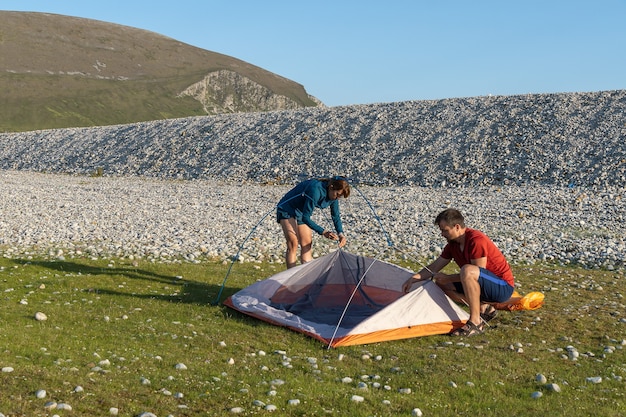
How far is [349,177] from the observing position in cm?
4131

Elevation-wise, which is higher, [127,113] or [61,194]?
[127,113]

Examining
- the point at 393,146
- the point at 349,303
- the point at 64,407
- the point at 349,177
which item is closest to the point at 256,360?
the point at 64,407

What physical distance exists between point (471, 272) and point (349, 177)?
102ft

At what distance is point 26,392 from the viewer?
23.5ft

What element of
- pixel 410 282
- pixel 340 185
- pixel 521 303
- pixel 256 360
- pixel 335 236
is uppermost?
pixel 340 185

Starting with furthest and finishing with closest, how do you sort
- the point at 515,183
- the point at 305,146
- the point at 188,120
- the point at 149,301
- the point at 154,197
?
the point at 188,120 < the point at 305,146 < the point at 515,183 < the point at 154,197 < the point at 149,301

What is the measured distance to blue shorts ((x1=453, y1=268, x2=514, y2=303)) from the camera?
10695mm

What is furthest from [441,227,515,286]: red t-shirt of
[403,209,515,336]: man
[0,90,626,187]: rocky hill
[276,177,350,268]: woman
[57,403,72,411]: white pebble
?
[0,90,626,187]: rocky hill

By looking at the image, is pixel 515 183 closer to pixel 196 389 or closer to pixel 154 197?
pixel 154 197

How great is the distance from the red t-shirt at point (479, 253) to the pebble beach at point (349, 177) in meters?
4.84

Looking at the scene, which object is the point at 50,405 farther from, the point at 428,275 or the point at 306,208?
the point at 306,208

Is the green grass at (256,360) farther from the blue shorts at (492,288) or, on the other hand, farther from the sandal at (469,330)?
the blue shorts at (492,288)

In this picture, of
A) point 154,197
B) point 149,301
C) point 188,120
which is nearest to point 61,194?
point 154,197

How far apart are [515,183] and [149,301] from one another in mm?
28143
